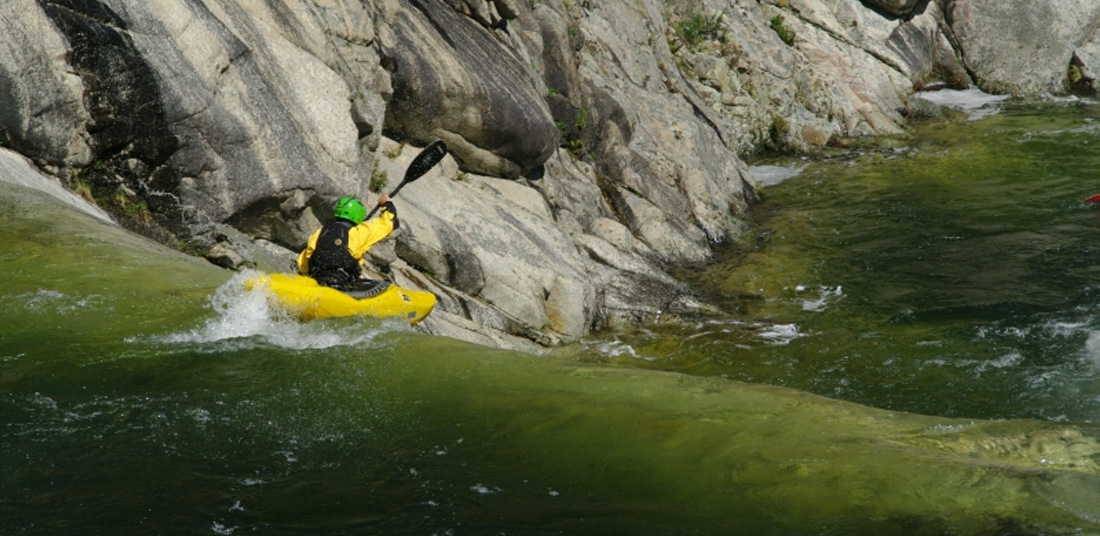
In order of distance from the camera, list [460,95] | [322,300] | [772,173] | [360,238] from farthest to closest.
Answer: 1. [772,173]
2. [460,95]
3. [360,238]
4. [322,300]

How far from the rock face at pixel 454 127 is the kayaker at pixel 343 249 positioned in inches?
61.3

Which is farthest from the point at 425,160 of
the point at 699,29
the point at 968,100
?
the point at 968,100

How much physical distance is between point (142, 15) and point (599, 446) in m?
6.29

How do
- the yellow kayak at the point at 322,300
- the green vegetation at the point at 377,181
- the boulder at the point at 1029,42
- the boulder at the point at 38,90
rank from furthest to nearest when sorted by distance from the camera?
the boulder at the point at 1029,42, the green vegetation at the point at 377,181, the boulder at the point at 38,90, the yellow kayak at the point at 322,300

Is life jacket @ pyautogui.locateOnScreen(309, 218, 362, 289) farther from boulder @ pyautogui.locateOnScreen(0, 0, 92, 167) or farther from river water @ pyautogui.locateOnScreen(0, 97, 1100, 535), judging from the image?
boulder @ pyautogui.locateOnScreen(0, 0, 92, 167)

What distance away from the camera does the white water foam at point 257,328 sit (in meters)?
6.90

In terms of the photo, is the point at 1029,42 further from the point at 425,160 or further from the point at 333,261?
the point at 333,261

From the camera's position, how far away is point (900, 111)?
2247 cm

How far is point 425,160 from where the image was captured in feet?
35.4

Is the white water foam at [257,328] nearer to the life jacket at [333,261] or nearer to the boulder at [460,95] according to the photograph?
the life jacket at [333,261]

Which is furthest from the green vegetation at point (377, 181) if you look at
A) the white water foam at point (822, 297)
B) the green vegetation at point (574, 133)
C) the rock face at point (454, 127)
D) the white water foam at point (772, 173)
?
the white water foam at point (772, 173)

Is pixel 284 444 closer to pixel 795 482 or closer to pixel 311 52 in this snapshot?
pixel 795 482

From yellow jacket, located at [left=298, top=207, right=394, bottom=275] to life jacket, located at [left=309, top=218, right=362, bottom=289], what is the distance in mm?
63

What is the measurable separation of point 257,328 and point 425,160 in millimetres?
4099
